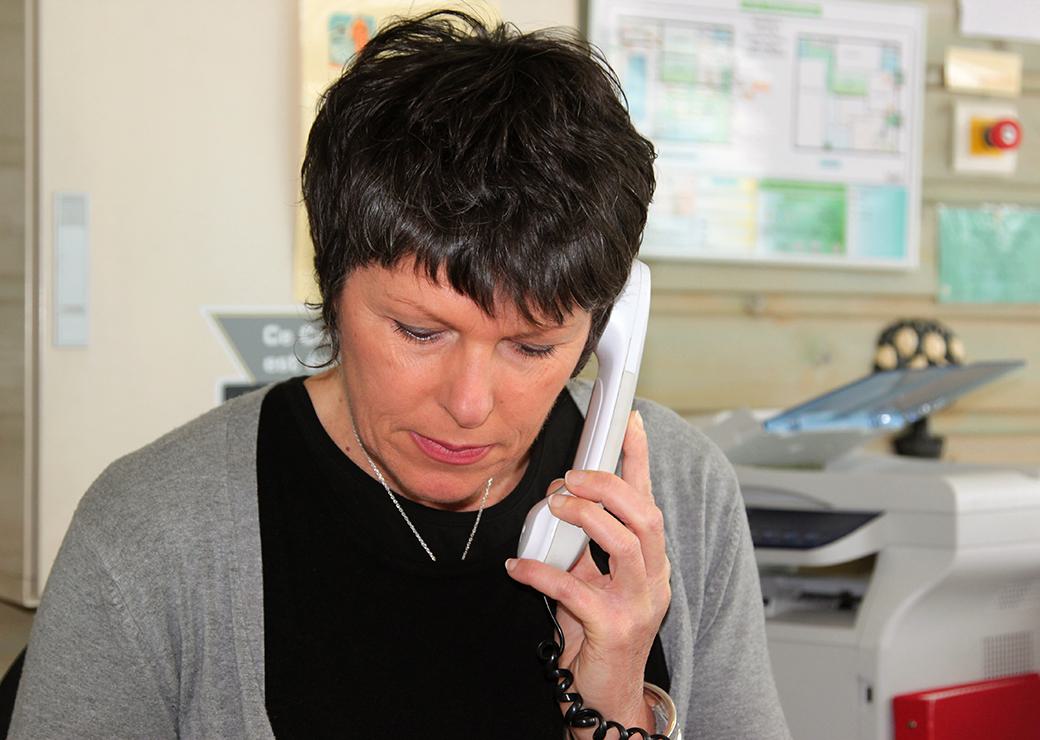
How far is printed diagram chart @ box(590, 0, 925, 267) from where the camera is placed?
2.10 m

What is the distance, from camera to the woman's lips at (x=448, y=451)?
98 centimetres

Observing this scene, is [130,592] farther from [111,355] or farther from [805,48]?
[805,48]

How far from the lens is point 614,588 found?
1.04m

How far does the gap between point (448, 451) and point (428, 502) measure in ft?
0.53

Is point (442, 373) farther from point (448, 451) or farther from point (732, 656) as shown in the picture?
point (732, 656)

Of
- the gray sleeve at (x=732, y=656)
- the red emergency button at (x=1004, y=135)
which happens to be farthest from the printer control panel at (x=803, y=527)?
the red emergency button at (x=1004, y=135)

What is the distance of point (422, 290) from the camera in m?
0.91

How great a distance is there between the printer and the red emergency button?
2.57ft

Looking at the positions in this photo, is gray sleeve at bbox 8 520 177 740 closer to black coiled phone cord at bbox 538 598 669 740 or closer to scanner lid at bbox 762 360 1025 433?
black coiled phone cord at bbox 538 598 669 740

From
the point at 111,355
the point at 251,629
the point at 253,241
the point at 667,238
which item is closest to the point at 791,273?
the point at 667,238

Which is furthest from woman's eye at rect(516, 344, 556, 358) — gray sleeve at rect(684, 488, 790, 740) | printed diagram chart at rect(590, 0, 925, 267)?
printed diagram chart at rect(590, 0, 925, 267)

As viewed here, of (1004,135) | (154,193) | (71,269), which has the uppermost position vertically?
(1004,135)

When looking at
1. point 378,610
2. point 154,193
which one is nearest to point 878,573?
point 378,610

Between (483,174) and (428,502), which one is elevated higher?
(483,174)
